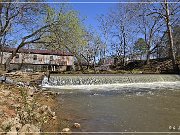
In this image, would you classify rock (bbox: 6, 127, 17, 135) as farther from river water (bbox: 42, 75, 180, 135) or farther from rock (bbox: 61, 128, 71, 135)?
river water (bbox: 42, 75, 180, 135)

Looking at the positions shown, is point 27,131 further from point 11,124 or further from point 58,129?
point 58,129

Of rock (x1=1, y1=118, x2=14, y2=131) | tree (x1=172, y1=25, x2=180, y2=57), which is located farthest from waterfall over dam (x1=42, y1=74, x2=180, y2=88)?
tree (x1=172, y1=25, x2=180, y2=57)

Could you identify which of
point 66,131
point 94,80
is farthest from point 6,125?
point 94,80

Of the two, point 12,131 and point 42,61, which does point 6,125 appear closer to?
point 12,131

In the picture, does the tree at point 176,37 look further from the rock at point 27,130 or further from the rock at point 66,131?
the rock at point 27,130

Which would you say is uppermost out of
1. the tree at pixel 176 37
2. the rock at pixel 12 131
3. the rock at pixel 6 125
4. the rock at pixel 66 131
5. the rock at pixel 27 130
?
the tree at pixel 176 37

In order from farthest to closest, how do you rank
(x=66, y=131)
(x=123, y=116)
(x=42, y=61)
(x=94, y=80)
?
(x=42, y=61)
(x=94, y=80)
(x=123, y=116)
(x=66, y=131)

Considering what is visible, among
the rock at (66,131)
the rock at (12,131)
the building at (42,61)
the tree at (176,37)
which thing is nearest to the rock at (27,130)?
the rock at (12,131)

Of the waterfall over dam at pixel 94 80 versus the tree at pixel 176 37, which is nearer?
the waterfall over dam at pixel 94 80

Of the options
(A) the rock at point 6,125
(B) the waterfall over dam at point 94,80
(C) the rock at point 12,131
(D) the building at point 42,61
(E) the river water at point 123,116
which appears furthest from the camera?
(D) the building at point 42,61

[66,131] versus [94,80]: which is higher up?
[94,80]

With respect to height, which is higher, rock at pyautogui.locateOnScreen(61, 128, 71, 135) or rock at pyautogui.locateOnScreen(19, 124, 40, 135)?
rock at pyautogui.locateOnScreen(19, 124, 40, 135)

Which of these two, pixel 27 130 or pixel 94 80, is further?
pixel 94 80

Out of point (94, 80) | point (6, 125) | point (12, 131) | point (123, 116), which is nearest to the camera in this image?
point (12, 131)
